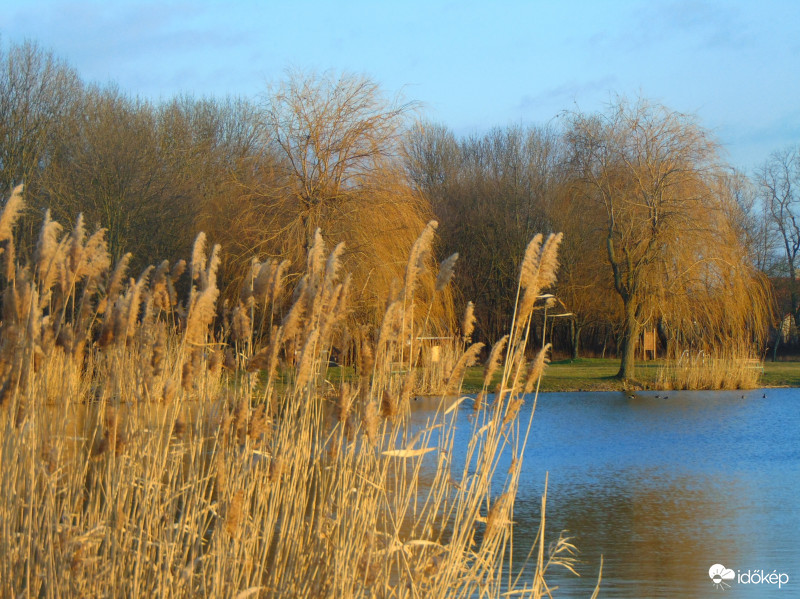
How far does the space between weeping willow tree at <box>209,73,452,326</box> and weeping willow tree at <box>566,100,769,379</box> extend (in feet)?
15.8

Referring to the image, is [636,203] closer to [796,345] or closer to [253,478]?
[253,478]

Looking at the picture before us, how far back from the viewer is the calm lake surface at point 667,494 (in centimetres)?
482

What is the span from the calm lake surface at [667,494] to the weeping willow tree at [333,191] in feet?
12.3

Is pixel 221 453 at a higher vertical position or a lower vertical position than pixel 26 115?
lower

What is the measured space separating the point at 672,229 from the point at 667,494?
34.1 ft

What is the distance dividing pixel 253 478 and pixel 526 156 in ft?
96.4

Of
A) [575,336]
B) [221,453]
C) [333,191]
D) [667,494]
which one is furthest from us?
[575,336]

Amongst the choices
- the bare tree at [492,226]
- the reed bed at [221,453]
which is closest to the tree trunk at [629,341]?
the bare tree at [492,226]

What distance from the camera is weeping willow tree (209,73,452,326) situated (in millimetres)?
14094

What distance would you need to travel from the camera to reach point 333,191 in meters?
14.3

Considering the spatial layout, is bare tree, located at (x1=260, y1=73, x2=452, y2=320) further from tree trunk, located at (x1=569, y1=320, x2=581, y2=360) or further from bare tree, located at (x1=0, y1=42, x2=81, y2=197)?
tree trunk, located at (x1=569, y1=320, x2=581, y2=360)

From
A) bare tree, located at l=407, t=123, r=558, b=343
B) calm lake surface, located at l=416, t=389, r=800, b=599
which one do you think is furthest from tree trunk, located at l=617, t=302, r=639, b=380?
bare tree, located at l=407, t=123, r=558, b=343

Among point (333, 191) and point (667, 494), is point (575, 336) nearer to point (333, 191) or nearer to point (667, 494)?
point (333, 191)

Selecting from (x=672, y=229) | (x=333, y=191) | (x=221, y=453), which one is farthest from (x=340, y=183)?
(x=221, y=453)
